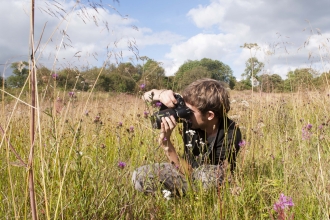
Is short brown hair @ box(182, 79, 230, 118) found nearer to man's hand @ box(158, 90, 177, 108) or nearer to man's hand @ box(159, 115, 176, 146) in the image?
man's hand @ box(158, 90, 177, 108)

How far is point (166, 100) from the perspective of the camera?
1.94m

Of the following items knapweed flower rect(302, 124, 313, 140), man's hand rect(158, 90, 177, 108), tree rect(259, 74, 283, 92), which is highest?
tree rect(259, 74, 283, 92)

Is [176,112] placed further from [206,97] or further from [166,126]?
[206,97]

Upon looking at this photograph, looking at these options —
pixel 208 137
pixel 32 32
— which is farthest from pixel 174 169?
pixel 32 32

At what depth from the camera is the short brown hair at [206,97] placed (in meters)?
2.01

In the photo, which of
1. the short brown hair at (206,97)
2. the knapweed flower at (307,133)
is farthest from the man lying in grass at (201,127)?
the knapweed flower at (307,133)

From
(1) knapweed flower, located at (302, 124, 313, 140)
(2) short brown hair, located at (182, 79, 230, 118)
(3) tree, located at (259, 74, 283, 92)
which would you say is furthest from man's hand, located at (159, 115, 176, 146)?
(3) tree, located at (259, 74, 283, 92)

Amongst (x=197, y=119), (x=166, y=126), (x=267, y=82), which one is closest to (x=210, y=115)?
(x=197, y=119)

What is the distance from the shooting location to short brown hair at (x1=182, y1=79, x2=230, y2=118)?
2.01 meters

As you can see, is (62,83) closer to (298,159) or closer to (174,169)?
(174,169)

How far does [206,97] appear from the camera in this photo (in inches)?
79.2

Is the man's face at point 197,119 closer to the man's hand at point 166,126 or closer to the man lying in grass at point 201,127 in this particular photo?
the man lying in grass at point 201,127

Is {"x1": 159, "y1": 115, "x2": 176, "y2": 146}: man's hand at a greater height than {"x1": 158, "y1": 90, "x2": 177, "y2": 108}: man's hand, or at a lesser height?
lesser

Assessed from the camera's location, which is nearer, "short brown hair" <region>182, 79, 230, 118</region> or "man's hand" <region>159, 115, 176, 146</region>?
"man's hand" <region>159, 115, 176, 146</region>
